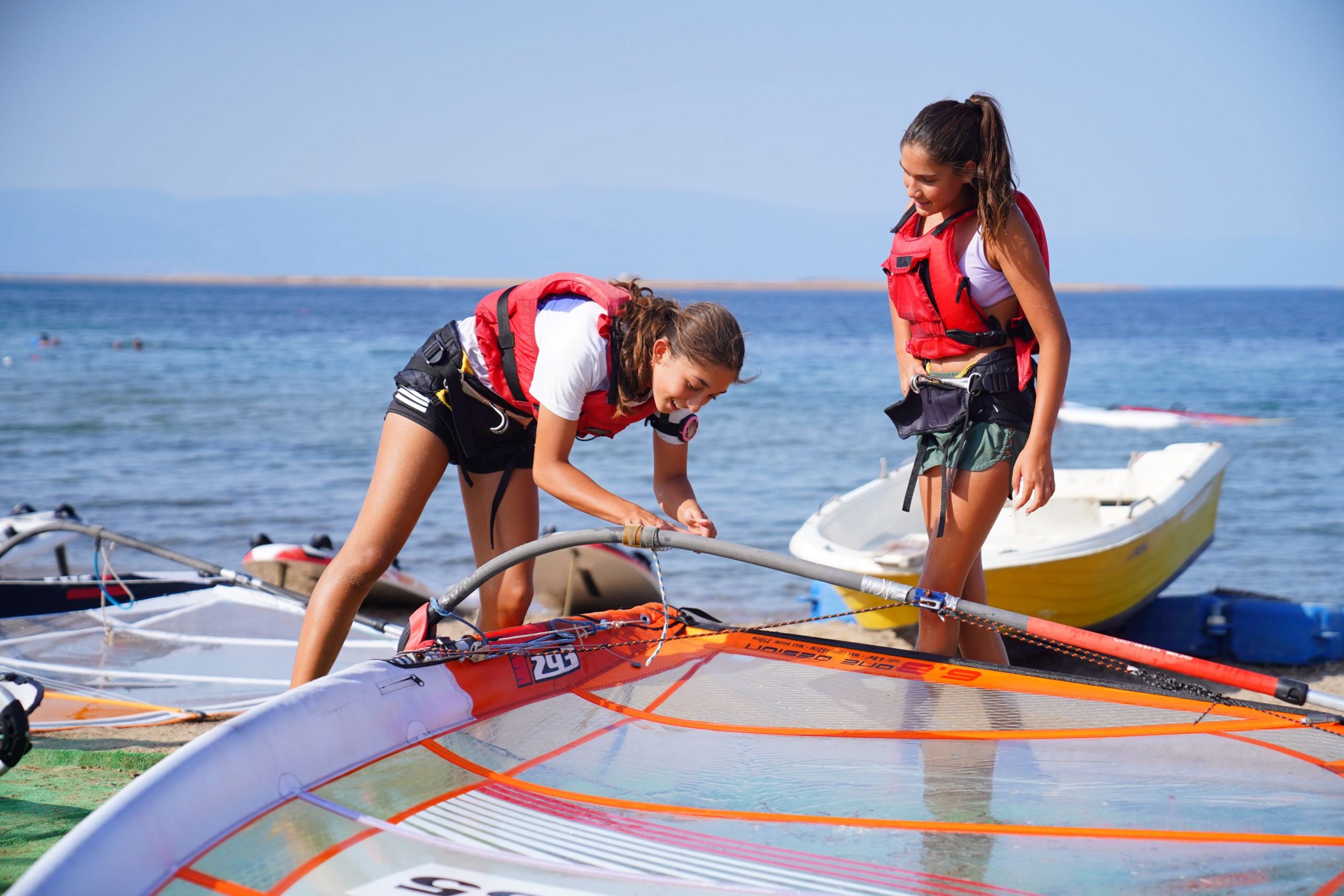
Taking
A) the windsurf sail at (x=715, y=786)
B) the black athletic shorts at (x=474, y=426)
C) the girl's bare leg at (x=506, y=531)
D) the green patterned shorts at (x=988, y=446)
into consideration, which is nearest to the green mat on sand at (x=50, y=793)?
the windsurf sail at (x=715, y=786)

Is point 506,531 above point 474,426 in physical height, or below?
below

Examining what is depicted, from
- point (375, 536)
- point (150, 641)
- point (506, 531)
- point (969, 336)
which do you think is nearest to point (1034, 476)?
point (969, 336)

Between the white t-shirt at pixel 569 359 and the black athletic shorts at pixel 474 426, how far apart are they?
0.98 ft

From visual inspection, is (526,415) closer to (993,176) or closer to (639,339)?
(639,339)

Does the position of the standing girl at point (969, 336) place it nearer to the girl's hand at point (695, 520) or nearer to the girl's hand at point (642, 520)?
the girl's hand at point (695, 520)

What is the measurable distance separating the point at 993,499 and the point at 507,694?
136 cm

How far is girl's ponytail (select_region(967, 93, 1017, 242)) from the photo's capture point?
2.75m

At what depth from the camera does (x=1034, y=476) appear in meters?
2.75

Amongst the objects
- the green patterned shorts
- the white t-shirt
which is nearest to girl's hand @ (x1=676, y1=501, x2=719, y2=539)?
the white t-shirt

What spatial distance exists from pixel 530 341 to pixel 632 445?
34.3 ft

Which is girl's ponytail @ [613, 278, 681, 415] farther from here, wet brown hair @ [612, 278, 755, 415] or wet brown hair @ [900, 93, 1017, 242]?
wet brown hair @ [900, 93, 1017, 242]

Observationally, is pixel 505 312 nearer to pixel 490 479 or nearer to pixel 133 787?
pixel 490 479

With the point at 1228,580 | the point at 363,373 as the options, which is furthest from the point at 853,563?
the point at 363,373

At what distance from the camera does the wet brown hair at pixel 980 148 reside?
9.05ft
